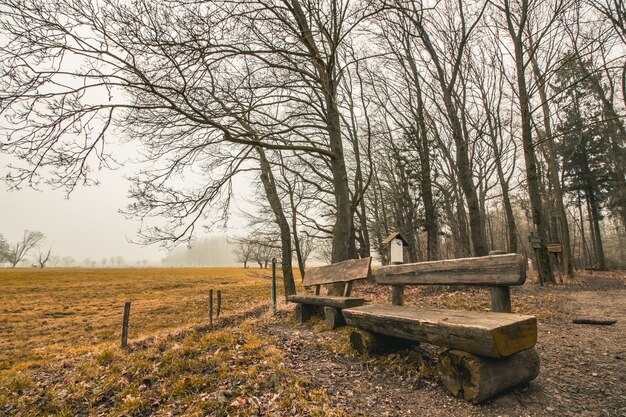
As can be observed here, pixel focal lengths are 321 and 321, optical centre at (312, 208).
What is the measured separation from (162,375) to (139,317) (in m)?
15.0

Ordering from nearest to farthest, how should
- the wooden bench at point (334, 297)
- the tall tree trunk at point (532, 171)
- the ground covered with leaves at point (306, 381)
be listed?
1. the ground covered with leaves at point (306, 381)
2. the wooden bench at point (334, 297)
3. the tall tree trunk at point (532, 171)

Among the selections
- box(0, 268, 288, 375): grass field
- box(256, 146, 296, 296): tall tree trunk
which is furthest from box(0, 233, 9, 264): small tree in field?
box(256, 146, 296, 296): tall tree trunk

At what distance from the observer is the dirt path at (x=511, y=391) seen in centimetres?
248

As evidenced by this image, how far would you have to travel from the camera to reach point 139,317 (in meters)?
16.7

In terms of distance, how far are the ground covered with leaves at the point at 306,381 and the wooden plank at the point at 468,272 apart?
837 millimetres

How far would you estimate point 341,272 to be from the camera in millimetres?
5793

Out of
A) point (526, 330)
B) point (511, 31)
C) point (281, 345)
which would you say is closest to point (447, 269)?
point (526, 330)

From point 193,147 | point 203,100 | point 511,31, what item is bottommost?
point 193,147

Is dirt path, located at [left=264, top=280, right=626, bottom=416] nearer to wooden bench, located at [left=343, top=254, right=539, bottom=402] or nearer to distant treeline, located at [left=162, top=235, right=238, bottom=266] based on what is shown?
wooden bench, located at [left=343, top=254, right=539, bottom=402]

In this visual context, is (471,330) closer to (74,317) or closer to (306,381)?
(306,381)

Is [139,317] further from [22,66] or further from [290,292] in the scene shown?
[22,66]

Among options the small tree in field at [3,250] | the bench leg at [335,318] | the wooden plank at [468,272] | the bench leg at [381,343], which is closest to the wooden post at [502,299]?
the wooden plank at [468,272]

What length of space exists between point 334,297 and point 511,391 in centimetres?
300

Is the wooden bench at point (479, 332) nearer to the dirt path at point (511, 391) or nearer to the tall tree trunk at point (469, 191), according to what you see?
the dirt path at point (511, 391)
